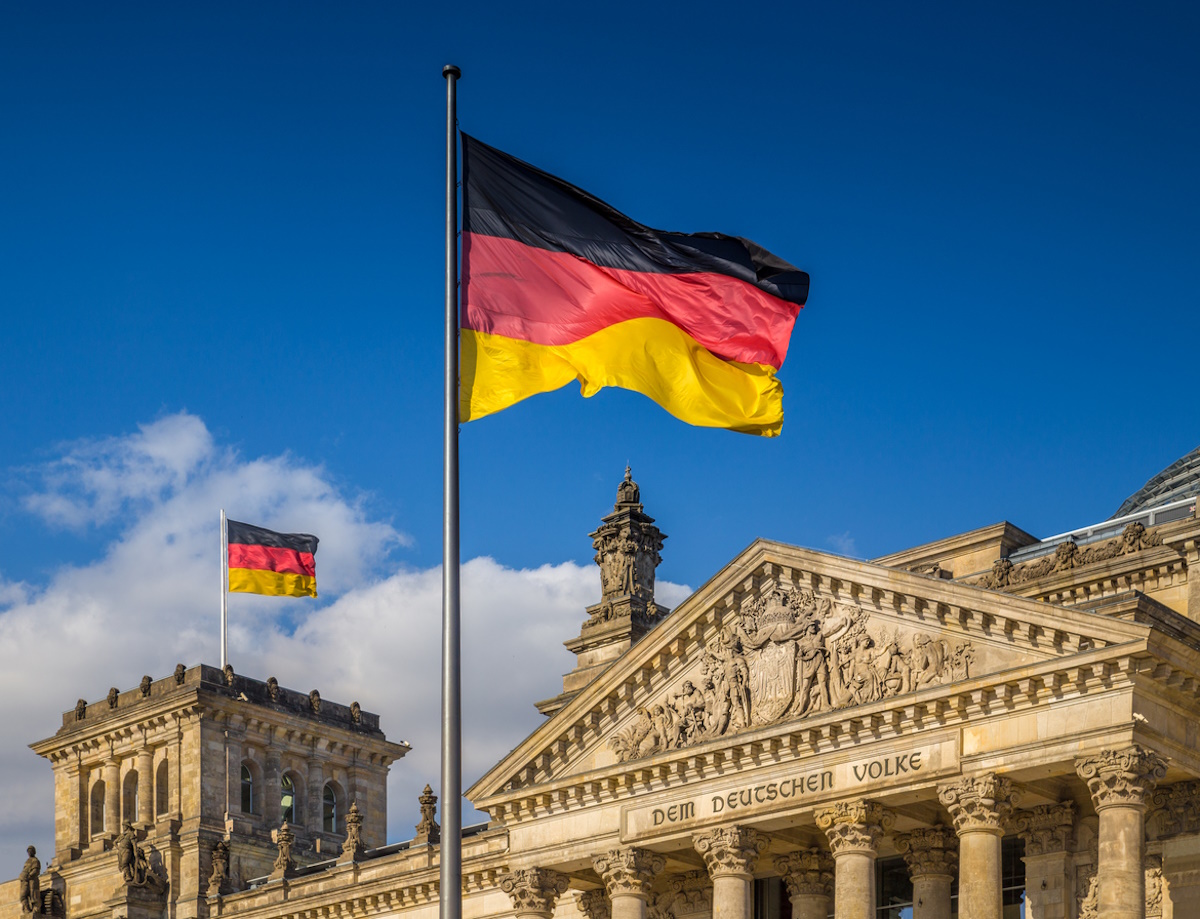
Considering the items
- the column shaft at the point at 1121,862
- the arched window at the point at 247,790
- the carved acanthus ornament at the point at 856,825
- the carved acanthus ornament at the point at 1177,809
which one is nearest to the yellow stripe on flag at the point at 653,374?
the column shaft at the point at 1121,862

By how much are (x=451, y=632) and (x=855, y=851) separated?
2195 cm

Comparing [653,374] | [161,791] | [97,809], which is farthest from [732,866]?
[97,809]

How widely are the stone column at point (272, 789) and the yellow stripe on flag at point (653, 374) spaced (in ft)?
169

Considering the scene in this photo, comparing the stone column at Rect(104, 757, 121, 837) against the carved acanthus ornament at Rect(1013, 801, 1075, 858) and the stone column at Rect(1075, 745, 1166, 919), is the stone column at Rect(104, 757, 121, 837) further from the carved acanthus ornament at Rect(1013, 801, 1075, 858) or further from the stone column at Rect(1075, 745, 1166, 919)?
the stone column at Rect(1075, 745, 1166, 919)

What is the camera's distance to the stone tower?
2842 inches

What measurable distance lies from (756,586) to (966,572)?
419 inches

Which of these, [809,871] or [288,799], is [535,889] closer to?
[809,871]

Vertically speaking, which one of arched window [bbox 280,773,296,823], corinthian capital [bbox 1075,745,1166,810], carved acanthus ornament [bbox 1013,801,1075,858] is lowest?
carved acanthus ornament [bbox 1013,801,1075,858]

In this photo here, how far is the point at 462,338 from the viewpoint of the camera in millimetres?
26656

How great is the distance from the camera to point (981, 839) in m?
41.2

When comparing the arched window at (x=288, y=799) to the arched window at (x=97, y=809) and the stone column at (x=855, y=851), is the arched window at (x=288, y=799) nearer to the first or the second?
the arched window at (x=97, y=809)

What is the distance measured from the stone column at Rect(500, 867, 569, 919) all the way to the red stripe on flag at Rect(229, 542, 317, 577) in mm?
27340

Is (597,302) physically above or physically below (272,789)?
above

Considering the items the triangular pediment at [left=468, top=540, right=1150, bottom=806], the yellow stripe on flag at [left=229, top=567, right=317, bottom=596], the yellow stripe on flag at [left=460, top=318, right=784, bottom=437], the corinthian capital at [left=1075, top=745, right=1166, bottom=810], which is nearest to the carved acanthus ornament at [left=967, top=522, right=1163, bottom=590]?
the triangular pediment at [left=468, top=540, right=1150, bottom=806]
